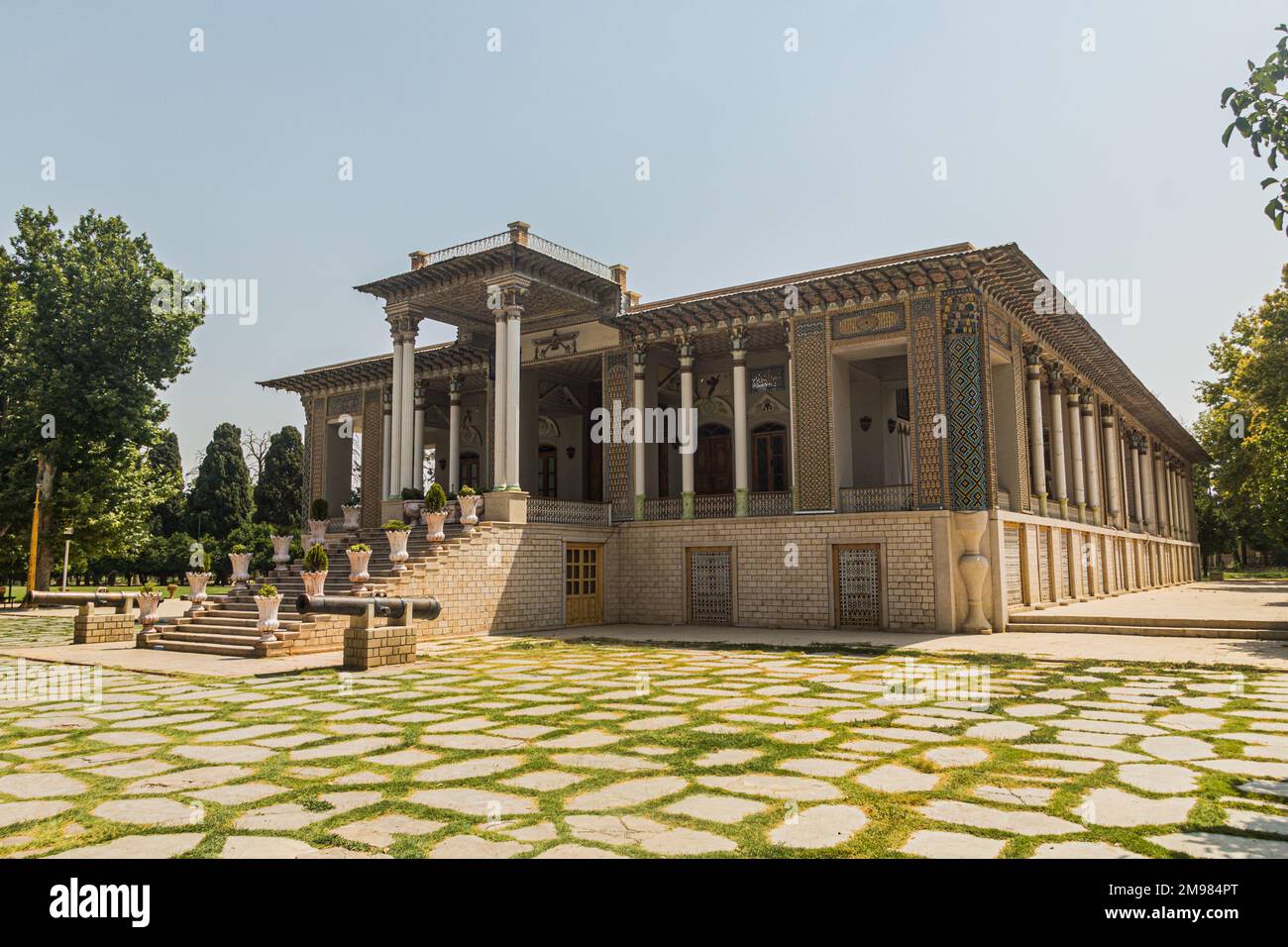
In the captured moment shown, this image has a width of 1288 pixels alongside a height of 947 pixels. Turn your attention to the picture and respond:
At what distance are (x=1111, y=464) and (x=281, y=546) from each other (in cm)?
2354

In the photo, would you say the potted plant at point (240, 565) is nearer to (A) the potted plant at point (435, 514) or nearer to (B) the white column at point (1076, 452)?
(A) the potted plant at point (435, 514)

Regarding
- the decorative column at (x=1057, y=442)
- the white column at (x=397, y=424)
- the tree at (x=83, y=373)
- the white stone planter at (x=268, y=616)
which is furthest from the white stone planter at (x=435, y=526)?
the tree at (x=83, y=373)

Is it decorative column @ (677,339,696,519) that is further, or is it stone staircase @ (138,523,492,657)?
decorative column @ (677,339,696,519)

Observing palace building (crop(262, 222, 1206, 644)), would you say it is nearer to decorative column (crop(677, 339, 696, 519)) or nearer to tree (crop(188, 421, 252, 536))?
decorative column (crop(677, 339, 696, 519))

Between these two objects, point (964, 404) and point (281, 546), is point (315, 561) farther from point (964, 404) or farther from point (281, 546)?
point (964, 404)

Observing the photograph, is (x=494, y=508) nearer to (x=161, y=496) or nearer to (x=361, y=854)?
(x=361, y=854)

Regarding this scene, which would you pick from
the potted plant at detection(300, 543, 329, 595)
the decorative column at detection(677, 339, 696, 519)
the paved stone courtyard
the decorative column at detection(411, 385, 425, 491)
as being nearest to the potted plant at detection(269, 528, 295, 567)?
the decorative column at detection(411, 385, 425, 491)

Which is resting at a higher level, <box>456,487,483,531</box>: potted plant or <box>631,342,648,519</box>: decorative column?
A: <box>631,342,648,519</box>: decorative column

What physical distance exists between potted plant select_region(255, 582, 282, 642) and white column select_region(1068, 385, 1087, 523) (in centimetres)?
1904

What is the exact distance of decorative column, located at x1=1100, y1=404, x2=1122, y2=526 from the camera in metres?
25.5

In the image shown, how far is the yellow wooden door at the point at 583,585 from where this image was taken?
17.8 metres

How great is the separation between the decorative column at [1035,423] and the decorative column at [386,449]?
15471 millimetres
